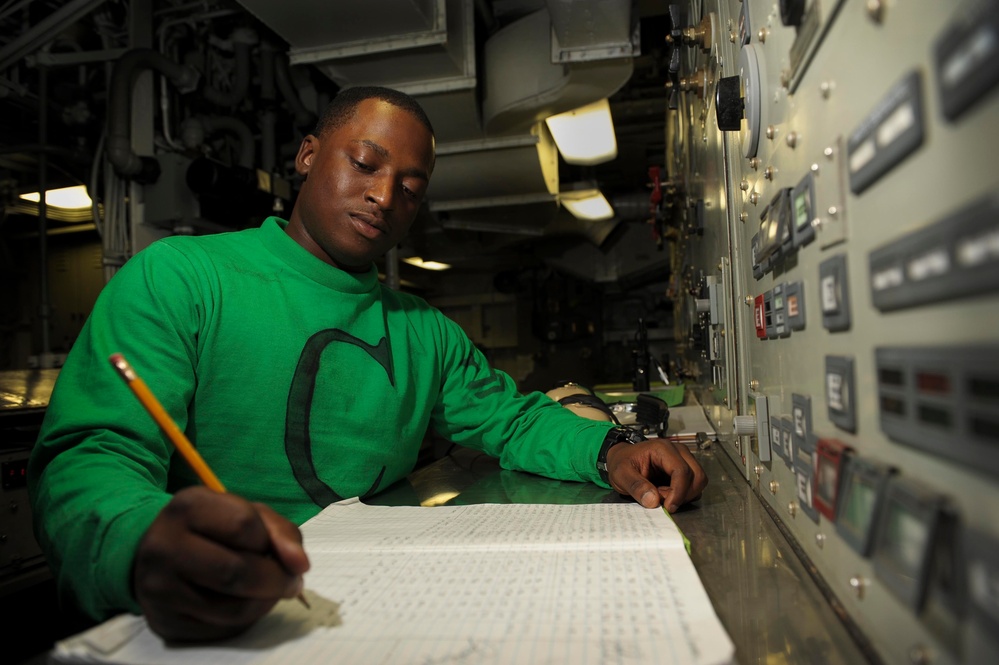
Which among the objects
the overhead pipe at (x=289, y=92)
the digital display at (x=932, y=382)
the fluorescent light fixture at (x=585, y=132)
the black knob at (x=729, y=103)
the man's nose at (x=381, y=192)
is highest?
the overhead pipe at (x=289, y=92)

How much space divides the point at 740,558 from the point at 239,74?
11.0 feet

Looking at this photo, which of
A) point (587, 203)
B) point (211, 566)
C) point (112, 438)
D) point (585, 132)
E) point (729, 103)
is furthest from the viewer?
point (587, 203)

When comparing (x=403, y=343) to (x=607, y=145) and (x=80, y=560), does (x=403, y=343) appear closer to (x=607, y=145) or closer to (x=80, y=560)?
(x=80, y=560)

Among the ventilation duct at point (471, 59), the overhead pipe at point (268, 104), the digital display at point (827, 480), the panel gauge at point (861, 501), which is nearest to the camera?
the panel gauge at point (861, 501)

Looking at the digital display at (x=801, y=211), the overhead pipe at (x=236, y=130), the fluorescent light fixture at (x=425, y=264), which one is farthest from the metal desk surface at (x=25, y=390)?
the fluorescent light fixture at (x=425, y=264)

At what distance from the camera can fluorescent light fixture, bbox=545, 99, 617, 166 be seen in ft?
10.9

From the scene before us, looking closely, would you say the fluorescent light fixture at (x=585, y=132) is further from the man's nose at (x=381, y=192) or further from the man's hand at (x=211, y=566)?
the man's hand at (x=211, y=566)

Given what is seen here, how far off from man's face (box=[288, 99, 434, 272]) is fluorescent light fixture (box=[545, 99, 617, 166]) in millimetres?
2168

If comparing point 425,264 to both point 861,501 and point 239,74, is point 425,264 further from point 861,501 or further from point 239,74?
point 861,501

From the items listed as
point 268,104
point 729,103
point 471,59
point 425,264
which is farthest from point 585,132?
point 425,264

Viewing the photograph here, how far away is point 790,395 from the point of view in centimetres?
69

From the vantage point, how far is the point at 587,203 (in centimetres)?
497

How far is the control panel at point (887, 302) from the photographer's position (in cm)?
28

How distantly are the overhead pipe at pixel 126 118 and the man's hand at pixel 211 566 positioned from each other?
279cm
